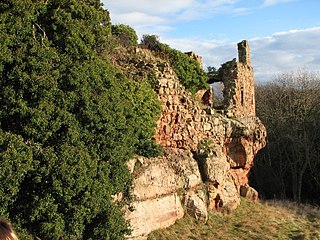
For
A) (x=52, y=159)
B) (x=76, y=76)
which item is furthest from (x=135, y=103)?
(x=52, y=159)

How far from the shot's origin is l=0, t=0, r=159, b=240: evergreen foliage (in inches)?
432

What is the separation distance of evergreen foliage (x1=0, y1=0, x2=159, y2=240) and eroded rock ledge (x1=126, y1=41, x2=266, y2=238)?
73.9 inches

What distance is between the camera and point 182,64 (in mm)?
20094

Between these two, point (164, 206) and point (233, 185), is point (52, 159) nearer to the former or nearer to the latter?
point (164, 206)

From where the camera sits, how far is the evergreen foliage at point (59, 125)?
432 inches

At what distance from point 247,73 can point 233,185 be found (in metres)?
6.92

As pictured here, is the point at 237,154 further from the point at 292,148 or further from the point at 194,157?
the point at 292,148

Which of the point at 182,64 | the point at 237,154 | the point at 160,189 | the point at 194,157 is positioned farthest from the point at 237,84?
the point at 160,189

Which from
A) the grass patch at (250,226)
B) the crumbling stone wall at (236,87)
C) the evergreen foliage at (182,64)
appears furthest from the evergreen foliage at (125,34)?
the grass patch at (250,226)

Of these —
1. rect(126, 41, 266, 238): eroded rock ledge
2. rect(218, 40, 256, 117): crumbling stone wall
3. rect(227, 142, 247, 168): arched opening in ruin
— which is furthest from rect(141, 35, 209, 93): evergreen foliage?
rect(227, 142, 247, 168): arched opening in ruin

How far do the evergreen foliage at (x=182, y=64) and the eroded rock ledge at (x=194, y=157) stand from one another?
1.25 m

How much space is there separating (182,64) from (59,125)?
31.4 ft

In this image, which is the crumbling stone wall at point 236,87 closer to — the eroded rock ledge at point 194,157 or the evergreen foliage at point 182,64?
the eroded rock ledge at point 194,157

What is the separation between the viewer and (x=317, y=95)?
32.2 metres
